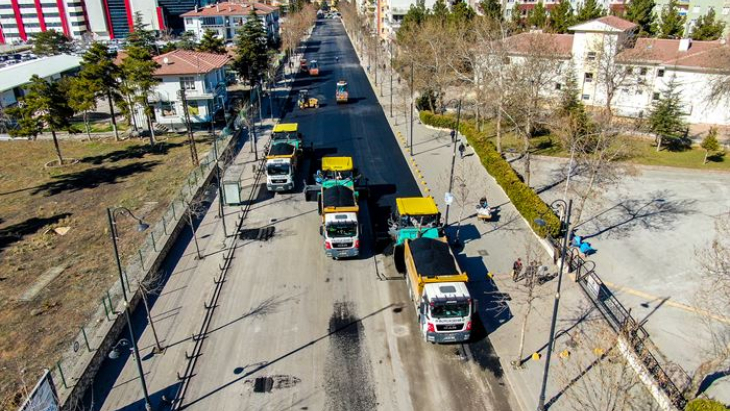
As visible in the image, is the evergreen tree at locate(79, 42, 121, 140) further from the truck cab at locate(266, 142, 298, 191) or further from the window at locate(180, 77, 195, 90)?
the truck cab at locate(266, 142, 298, 191)

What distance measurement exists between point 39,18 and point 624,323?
507ft

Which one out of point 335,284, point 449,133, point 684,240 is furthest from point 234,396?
point 449,133

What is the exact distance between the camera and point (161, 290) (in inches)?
990

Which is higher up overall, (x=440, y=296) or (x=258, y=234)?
(x=440, y=296)

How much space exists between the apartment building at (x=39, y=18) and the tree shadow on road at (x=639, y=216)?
139 metres

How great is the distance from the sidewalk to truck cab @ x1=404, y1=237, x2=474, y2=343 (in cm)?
223

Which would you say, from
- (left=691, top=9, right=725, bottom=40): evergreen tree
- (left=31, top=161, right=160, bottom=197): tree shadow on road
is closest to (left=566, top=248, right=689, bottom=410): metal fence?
(left=31, top=161, right=160, bottom=197): tree shadow on road

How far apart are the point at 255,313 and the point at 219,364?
136 inches

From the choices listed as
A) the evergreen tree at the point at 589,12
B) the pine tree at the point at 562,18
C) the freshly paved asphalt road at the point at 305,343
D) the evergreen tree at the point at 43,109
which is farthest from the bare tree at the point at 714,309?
the pine tree at the point at 562,18

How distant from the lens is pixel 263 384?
62.8ft

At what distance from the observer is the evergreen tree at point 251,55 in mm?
66688

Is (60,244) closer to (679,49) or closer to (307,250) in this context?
(307,250)

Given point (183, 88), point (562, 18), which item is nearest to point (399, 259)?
A: point (183, 88)

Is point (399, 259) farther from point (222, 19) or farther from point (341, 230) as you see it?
point (222, 19)
